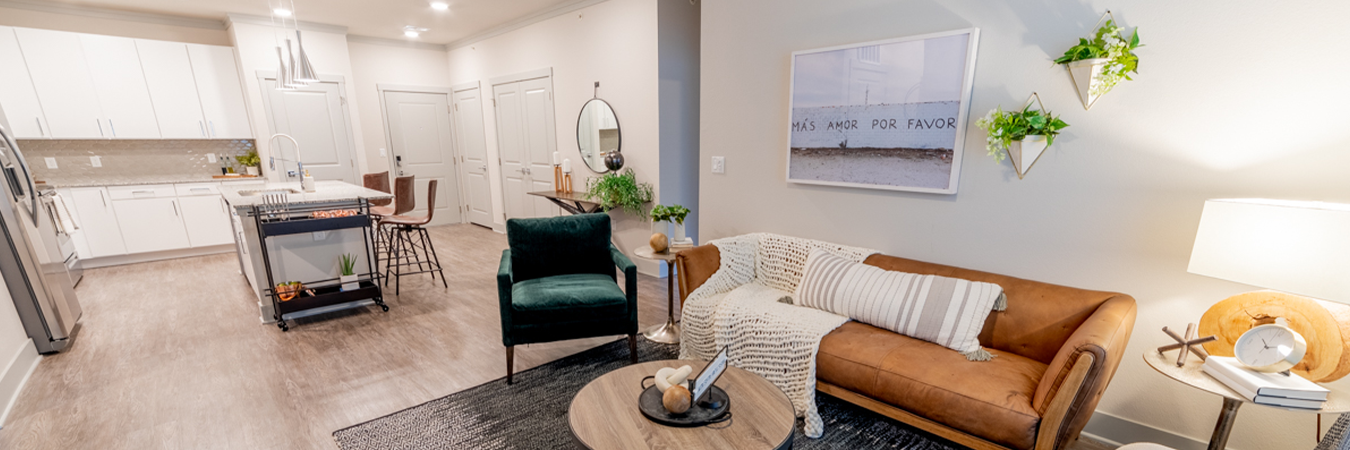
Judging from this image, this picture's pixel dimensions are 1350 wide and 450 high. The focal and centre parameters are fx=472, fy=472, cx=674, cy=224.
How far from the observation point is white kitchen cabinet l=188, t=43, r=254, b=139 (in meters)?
4.70

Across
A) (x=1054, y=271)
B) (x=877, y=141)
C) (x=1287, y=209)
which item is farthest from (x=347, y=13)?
(x=1287, y=209)

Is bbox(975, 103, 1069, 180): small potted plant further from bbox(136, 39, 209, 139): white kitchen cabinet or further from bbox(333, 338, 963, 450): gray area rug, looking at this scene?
bbox(136, 39, 209, 139): white kitchen cabinet

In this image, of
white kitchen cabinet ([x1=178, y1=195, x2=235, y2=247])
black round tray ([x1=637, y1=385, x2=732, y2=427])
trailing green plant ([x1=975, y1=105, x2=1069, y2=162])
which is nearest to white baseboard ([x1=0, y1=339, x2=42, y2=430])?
white kitchen cabinet ([x1=178, y1=195, x2=235, y2=247])

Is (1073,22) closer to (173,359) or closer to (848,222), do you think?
(848,222)

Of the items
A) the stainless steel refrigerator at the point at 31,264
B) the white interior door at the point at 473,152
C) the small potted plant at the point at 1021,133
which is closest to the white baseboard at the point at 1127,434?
the small potted plant at the point at 1021,133

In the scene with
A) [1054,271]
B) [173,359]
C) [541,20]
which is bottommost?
[173,359]

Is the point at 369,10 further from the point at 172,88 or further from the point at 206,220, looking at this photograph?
the point at 206,220

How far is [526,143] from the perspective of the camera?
526cm

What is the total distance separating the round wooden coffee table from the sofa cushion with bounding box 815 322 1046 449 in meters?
0.48

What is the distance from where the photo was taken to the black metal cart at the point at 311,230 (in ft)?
9.73

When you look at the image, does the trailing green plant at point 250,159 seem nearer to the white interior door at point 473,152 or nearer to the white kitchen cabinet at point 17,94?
the white kitchen cabinet at point 17,94

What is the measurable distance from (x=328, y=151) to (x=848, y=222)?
570 centimetres

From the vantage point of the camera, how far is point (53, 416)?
2105mm

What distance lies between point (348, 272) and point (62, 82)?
3581mm
